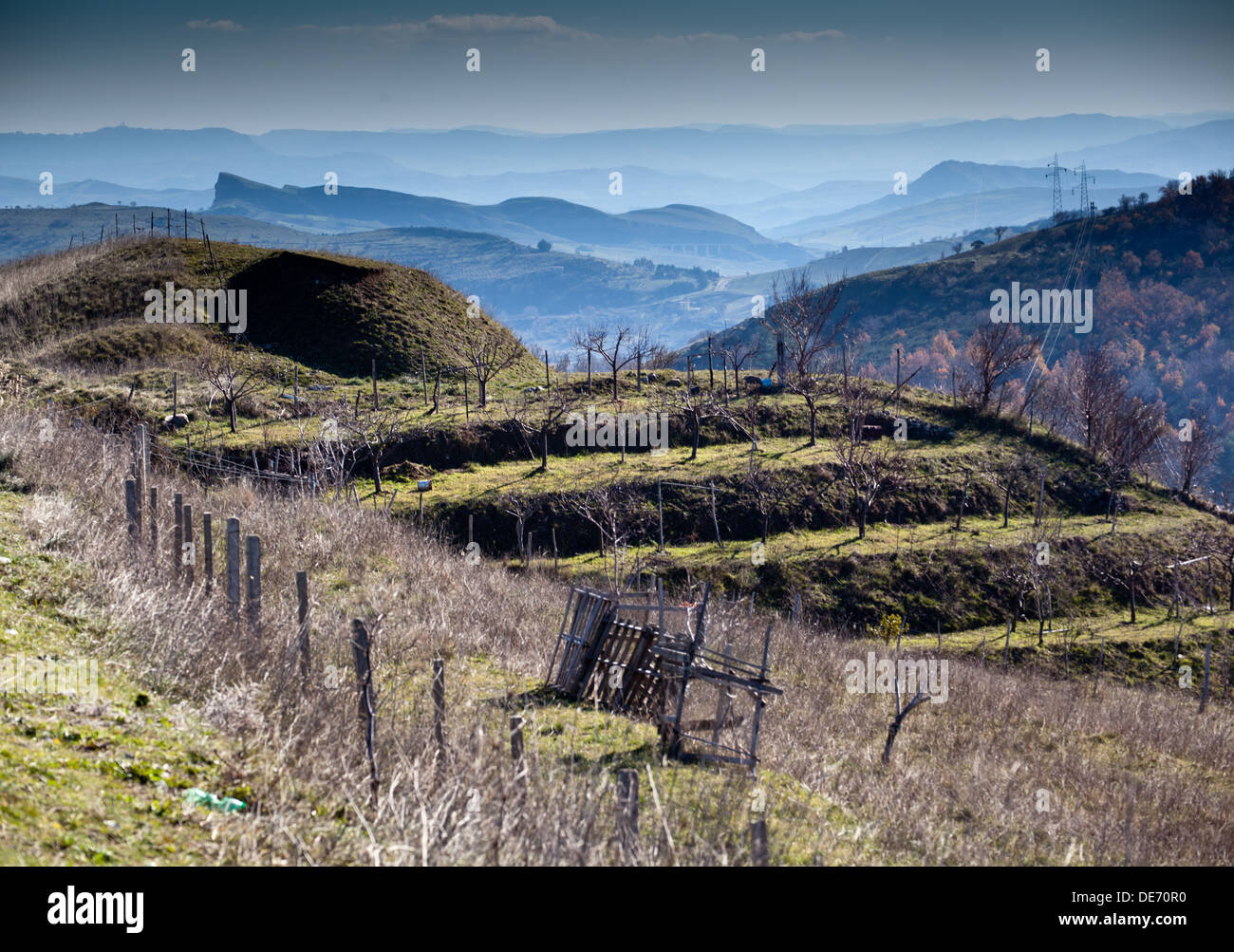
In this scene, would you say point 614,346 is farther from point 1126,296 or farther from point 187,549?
point 1126,296

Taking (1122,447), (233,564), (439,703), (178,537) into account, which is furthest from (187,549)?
(1122,447)

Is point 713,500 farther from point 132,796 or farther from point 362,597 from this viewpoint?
point 132,796

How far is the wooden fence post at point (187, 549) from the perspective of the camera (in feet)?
48.0

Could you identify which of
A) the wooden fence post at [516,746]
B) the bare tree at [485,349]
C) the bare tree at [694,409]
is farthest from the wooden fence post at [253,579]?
the bare tree at [694,409]

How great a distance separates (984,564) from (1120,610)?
6.74 m

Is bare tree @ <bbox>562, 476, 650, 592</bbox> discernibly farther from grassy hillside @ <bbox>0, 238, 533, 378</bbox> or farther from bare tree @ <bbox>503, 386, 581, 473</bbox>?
grassy hillside @ <bbox>0, 238, 533, 378</bbox>

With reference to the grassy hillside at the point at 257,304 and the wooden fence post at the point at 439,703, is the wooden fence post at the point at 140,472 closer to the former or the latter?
the wooden fence post at the point at 439,703

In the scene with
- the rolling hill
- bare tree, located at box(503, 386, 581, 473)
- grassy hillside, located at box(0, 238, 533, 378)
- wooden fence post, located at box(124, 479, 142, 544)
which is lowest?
wooden fence post, located at box(124, 479, 142, 544)

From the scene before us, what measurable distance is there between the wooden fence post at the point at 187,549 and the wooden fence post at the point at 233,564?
2.41m

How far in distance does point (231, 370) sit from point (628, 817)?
39.7m

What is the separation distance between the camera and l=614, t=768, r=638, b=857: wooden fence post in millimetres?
7543

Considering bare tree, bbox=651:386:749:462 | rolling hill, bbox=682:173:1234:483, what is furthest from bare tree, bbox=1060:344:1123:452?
rolling hill, bbox=682:173:1234:483

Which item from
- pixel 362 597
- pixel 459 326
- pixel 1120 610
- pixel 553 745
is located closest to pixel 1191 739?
pixel 1120 610

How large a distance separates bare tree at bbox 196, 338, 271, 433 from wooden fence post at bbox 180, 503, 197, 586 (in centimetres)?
2379
